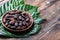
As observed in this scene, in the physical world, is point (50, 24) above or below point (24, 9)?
below

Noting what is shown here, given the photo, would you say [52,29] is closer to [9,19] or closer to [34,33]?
[34,33]

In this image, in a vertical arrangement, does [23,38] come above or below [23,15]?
below

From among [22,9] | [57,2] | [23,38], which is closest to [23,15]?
[22,9]

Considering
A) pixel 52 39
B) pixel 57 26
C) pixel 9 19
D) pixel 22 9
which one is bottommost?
pixel 52 39

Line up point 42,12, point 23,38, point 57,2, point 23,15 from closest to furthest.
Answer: point 23,38, point 23,15, point 42,12, point 57,2

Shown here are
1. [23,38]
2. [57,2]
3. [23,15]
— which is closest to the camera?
[23,38]

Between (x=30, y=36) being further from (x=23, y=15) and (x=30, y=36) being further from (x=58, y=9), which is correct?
(x=58, y=9)


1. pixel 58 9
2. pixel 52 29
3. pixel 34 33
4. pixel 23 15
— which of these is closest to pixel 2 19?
pixel 23 15

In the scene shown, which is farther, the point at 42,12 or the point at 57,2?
the point at 57,2
